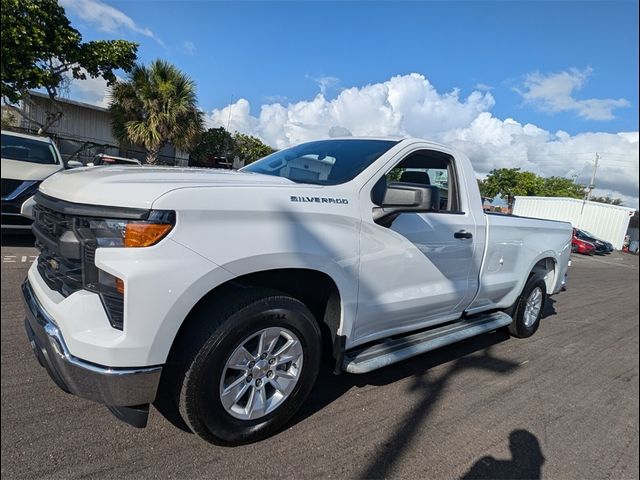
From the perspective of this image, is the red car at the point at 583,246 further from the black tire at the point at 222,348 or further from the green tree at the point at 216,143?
the black tire at the point at 222,348

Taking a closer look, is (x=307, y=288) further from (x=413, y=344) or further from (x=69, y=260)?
(x=69, y=260)

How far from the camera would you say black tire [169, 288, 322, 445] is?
7.30 feet

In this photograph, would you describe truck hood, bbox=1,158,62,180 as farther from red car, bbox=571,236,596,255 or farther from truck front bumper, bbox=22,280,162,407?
red car, bbox=571,236,596,255

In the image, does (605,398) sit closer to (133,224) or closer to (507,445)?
(507,445)

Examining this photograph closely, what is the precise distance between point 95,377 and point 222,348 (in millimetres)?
598

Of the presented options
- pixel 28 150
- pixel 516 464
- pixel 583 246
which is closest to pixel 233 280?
pixel 516 464

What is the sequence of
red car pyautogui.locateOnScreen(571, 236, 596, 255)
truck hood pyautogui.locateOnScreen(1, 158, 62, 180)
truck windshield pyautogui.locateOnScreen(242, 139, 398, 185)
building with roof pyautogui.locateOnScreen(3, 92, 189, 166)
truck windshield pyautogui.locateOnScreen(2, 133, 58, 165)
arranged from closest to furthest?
truck windshield pyautogui.locateOnScreen(242, 139, 398, 185)
truck hood pyautogui.locateOnScreen(1, 158, 62, 180)
truck windshield pyautogui.locateOnScreen(2, 133, 58, 165)
building with roof pyautogui.locateOnScreen(3, 92, 189, 166)
red car pyautogui.locateOnScreen(571, 236, 596, 255)

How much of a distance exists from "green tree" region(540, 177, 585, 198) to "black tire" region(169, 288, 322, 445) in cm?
5668

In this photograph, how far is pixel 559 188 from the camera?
5625cm

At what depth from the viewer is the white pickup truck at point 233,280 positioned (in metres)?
2.03

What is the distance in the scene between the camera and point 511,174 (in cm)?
5091

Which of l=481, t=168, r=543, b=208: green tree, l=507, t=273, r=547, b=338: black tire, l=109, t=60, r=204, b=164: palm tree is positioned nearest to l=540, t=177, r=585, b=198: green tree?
l=481, t=168, r=543, b=208: green tree

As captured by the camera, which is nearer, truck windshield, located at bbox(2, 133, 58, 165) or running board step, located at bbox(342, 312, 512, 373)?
running board step, located at bbox(342, 312, 512, 373)

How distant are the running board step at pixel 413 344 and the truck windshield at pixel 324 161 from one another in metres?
1.23
